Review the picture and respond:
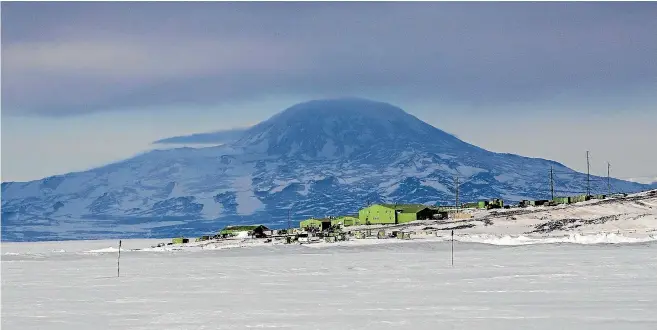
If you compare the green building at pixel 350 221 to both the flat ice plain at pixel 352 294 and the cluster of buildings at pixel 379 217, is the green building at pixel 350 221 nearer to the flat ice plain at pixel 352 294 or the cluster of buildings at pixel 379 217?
the cluster of buildings at pixel 379 217

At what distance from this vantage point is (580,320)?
22125mm

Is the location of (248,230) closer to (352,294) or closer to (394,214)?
(394,214)

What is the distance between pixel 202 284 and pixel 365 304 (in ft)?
34.7

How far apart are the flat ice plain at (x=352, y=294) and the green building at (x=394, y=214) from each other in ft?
153

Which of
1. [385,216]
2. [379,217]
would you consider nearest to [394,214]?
[385,216]

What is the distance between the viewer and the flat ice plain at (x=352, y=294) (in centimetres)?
2275

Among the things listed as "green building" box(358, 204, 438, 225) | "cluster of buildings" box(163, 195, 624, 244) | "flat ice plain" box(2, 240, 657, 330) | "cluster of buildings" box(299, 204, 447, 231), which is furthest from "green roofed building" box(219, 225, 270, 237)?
"flat ice plain" box(2, 240, 657, 330)

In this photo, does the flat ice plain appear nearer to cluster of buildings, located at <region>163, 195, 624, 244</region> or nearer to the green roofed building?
the green roofed building

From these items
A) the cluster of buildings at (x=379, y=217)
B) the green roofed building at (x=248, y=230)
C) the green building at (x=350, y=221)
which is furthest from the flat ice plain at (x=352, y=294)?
the green building at (x=350, y=221)

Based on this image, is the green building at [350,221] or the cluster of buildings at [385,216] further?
the green building at [350,221]

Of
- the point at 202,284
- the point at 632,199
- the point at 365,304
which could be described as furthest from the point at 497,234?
the point at 365,304

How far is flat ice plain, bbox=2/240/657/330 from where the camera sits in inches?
896

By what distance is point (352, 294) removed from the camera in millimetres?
29172

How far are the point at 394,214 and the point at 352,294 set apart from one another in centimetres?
6800
